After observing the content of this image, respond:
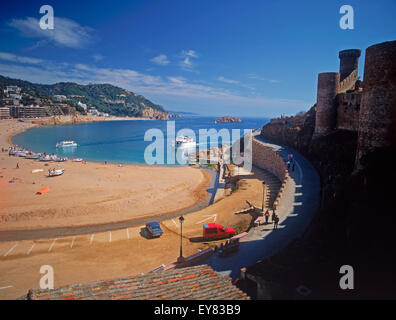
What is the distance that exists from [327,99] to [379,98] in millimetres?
10991

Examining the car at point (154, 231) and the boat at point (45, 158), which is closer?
the car at point (154, 231)

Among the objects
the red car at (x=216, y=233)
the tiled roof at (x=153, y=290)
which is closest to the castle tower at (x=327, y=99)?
the red car at (x=216, y=233)

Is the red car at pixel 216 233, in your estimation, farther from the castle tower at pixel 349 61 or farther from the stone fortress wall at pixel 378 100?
the castle tower at pixel 349 61

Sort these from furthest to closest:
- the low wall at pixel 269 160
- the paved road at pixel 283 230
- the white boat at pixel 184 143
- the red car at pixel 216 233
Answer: the white boat at pixel 184 143, the low wall at pixel 269 160, the red car at pixel 216 233, the paved road at pixel 283 230

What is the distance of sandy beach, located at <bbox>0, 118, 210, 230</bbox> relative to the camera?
60.7 feet

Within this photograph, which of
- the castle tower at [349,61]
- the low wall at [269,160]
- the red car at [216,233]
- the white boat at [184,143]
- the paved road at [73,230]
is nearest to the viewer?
the red car at [216,233]

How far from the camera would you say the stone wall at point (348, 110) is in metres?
16.7

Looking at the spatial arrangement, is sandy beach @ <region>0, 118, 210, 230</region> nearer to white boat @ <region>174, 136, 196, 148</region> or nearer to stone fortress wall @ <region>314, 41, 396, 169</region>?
stone fortress wall @ <region>314, 41, 396, 169</region>

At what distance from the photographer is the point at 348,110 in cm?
1767

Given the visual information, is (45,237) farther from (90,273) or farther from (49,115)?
(49,115)

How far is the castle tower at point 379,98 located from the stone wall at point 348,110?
26.9 ft

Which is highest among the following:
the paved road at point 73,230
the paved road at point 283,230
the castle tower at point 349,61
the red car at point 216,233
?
the castle tower at point 349,61

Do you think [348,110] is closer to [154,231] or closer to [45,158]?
[154,231]

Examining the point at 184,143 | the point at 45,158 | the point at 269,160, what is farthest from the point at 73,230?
the point at 184,143
